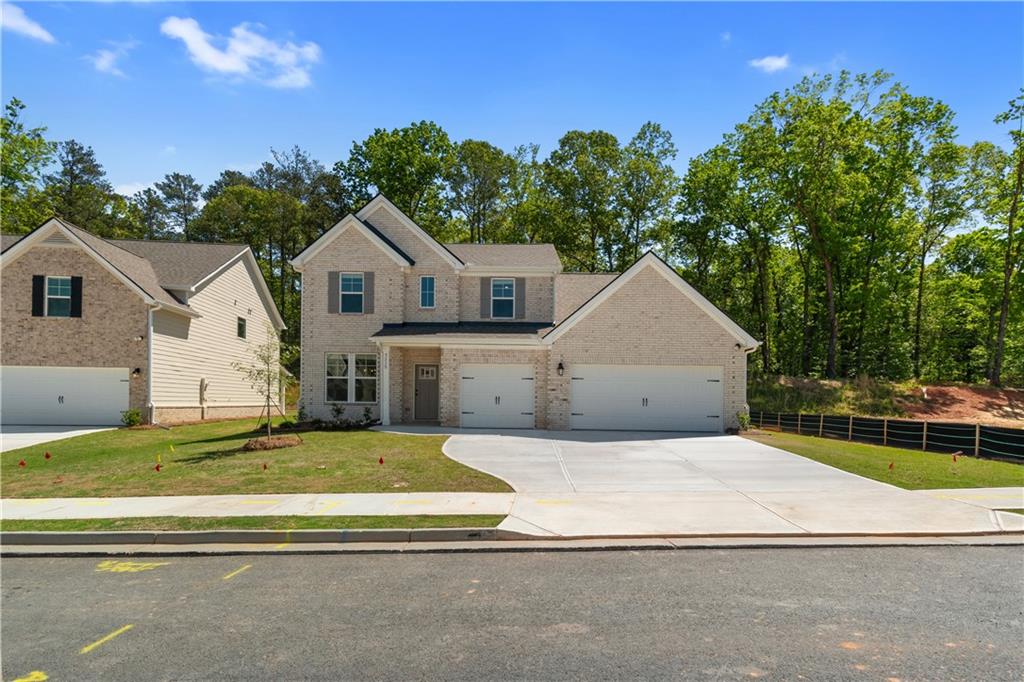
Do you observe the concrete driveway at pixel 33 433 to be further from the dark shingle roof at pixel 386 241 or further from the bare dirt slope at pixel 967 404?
the bare dirt slope at pixel 967 404

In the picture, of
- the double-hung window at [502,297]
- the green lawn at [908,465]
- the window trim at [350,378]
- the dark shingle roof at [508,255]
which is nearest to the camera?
the green lawn at [908,465]

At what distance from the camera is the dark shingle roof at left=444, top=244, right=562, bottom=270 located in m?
24.7

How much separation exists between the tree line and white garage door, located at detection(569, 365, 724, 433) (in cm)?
1867

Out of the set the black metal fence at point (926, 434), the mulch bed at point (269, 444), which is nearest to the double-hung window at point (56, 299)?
the mulch bed at point (269, 444)

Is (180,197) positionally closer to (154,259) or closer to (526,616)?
(154,259)

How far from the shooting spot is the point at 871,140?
3638cm

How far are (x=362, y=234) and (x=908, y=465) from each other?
1934 cm

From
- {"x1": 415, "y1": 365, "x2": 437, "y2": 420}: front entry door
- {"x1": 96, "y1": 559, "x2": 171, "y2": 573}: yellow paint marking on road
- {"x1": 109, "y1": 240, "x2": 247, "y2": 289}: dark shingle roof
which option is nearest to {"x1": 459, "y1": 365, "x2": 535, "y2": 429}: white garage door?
{"x1": 415, "y1": 365, "x2": 437, "y2": 420}: front entry door

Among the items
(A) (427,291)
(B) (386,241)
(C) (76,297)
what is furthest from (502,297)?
(C) (76,297)

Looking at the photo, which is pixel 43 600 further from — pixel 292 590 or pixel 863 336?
pixel 863 336

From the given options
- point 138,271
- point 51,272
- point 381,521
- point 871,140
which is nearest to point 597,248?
point 871,140

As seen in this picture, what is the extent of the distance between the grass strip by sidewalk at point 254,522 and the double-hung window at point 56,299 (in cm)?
1760

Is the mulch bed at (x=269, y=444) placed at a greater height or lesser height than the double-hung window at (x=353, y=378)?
lesser

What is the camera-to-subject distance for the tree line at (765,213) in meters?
35.8
